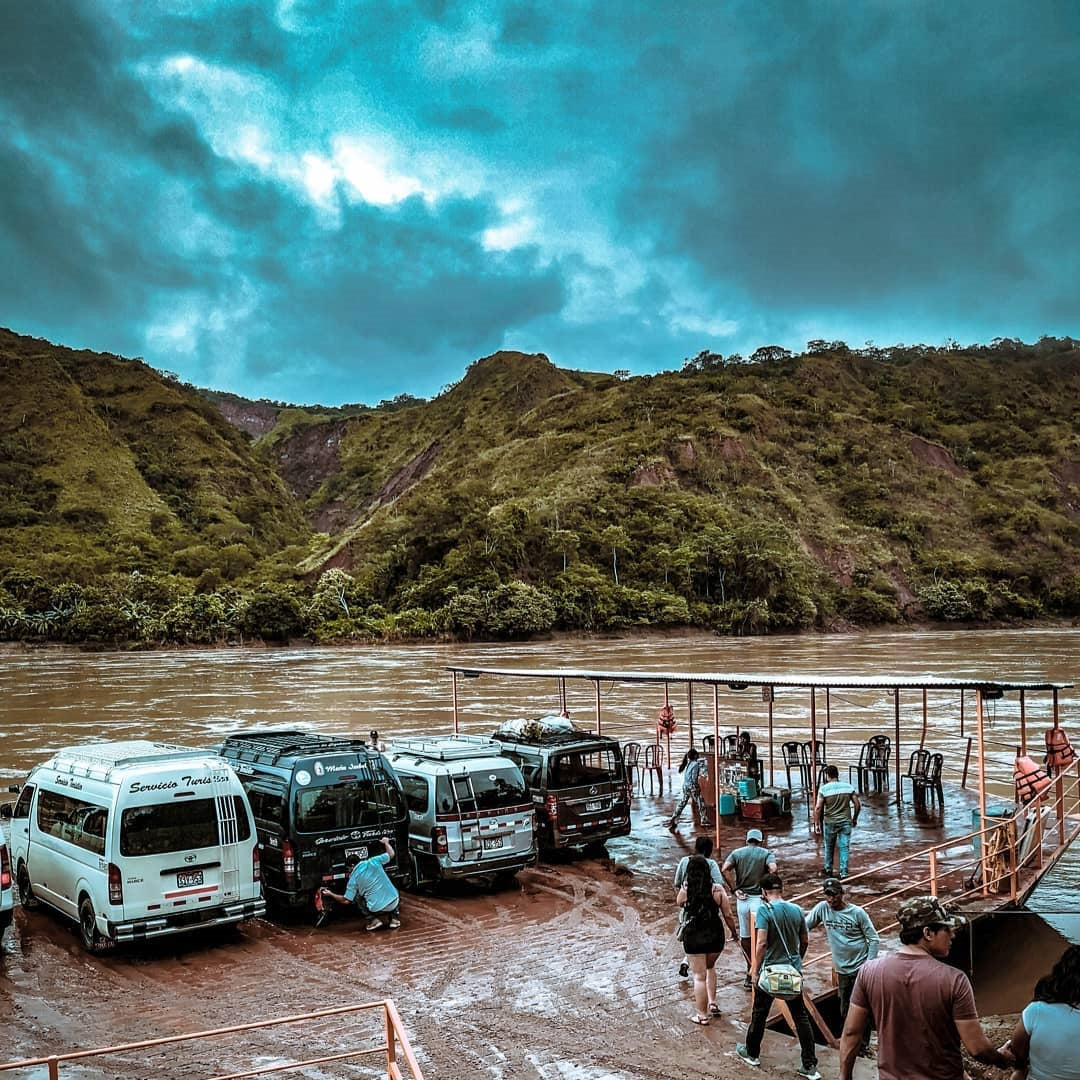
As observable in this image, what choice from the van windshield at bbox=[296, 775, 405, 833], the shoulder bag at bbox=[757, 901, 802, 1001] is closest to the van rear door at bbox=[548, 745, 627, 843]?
the van windshield at bbox=[296, 775, 405, 833]

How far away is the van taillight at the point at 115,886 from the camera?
9492 millimetres

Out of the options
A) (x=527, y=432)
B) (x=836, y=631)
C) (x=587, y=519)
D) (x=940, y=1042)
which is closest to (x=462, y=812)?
(x=940, y=1042)

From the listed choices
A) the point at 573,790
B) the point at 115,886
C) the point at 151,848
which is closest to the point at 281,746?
the point at 151,848

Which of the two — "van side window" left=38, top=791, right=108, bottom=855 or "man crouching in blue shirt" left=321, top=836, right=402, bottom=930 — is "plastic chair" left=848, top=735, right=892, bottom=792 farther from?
"van side window" left=38, top=791, right=108, bottom=855

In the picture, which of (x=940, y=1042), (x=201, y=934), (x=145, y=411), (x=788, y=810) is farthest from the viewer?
(x=145, y=411)

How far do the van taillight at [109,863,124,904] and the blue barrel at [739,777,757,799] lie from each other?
33.7ft

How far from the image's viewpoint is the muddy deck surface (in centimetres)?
723

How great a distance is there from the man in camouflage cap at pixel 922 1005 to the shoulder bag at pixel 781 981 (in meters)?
2.53

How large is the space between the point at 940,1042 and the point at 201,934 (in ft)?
28.2

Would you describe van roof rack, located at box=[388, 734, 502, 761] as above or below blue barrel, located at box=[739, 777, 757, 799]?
above

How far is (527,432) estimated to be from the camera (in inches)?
6368

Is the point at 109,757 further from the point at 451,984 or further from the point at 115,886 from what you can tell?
the point at 451,984

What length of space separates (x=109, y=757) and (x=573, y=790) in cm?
605

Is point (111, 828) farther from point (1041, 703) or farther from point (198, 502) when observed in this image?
point (198, 502)
